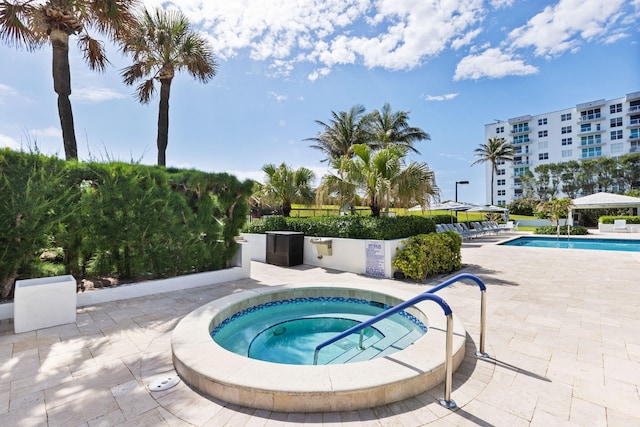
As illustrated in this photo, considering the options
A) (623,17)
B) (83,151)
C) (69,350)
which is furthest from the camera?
(623,17)

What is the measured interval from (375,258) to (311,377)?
18.9ft

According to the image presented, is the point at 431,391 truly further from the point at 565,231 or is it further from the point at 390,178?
the point at 565,231

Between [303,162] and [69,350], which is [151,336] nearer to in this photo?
[69,350]

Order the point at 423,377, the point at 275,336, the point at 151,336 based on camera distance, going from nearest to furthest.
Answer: the point at 423,377, the point at 151,336, the point at 275,336

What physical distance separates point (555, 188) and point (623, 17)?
136 ft

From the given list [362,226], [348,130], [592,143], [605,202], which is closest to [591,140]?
[592,143]

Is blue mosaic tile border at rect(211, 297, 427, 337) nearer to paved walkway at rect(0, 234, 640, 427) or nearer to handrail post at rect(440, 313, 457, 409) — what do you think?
paved walkway at rect(0, 234, 640, 427)

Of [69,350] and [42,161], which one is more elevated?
[42,161]

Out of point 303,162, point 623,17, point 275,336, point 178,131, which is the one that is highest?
point 623,17

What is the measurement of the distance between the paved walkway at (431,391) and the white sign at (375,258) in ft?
7.38

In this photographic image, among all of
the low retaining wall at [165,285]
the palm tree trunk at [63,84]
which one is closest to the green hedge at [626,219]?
the low retaining wall at [165,285]

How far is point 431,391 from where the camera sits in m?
2.83

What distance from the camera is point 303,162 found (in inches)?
532

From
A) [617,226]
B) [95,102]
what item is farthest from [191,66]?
[617,226]
